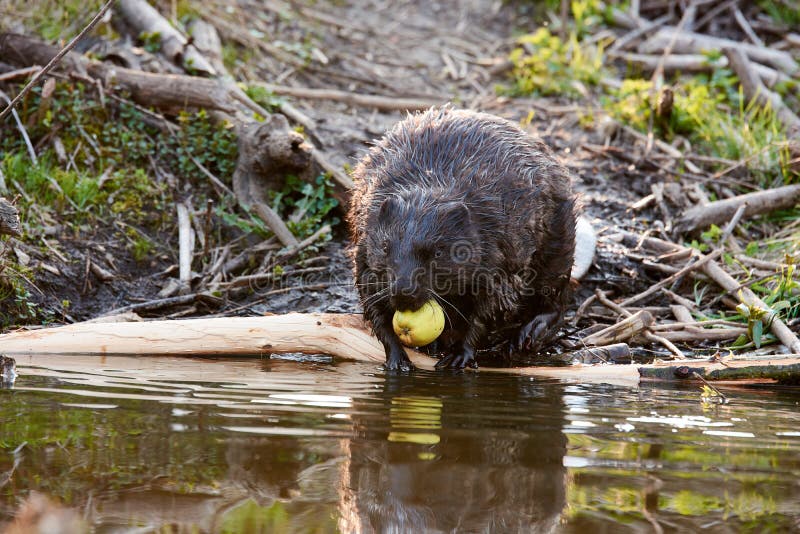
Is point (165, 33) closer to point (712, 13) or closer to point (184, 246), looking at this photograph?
point (184, 246)

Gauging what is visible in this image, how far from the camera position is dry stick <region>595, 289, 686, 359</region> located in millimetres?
5359

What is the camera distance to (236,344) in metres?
4.88

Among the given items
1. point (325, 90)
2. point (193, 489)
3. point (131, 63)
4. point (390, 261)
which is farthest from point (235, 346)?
point (325, 90)

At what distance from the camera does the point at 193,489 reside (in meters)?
2.60

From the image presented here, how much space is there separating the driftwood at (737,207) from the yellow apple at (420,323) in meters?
3.04

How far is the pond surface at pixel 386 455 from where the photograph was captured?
247cm

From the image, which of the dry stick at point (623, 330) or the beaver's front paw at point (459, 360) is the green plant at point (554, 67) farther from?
the beaver's front paw at point (459, 360)

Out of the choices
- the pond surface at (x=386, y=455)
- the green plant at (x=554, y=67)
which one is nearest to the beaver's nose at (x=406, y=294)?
the pond surface at (x=386, y=455)

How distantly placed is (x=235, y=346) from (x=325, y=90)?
191 inches

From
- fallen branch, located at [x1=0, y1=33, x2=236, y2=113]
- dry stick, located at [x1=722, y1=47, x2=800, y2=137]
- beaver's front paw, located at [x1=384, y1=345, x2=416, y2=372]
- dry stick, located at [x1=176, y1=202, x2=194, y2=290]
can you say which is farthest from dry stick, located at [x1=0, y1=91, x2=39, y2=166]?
dry stick, located at [x1=722, y1=47, x2=800, y2=137]

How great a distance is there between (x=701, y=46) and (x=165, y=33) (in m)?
6.18

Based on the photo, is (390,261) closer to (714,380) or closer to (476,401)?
(476,401)

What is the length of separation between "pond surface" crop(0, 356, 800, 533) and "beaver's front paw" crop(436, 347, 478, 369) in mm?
784

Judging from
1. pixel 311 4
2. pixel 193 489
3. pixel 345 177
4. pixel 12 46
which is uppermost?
pixel 311 4
